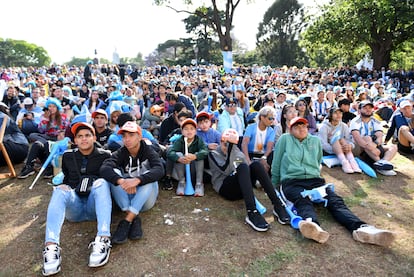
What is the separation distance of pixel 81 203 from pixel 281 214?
2320mm

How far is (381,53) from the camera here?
78.6ft

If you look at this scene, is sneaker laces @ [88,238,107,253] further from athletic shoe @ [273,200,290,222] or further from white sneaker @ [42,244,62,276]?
athletic shoe @ [273,200,290,222]

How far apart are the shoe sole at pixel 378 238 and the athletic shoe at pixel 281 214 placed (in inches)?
29.7

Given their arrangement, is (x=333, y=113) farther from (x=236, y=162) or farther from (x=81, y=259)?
(x=81, y=259)

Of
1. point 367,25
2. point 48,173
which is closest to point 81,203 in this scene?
point 48,173

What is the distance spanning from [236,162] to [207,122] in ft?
3.63

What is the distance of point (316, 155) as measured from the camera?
389 cm

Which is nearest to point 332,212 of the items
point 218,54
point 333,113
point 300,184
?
point 300,184

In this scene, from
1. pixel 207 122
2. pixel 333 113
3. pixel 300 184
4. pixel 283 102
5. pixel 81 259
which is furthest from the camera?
pixel 283 102

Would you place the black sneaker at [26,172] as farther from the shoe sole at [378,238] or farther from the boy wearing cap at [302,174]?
the shoe sole at [378,238]

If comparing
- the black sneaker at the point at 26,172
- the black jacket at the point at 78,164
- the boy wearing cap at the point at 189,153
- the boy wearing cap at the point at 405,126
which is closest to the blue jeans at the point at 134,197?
the black jacket at the point at 78,164

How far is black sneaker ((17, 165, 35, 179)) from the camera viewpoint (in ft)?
16.3

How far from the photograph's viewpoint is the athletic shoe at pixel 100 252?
271 centimetres

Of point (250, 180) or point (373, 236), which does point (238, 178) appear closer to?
point (250, 180)
